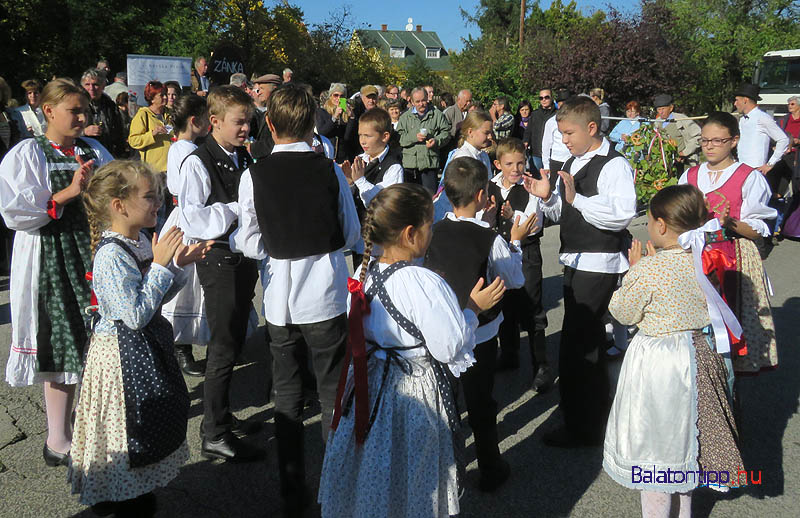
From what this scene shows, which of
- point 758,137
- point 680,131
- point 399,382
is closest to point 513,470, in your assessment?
point 399,382

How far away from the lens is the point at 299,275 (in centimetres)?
297

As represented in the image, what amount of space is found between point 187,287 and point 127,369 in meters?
1.99

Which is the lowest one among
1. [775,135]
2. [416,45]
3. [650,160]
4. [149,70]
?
[650,160]

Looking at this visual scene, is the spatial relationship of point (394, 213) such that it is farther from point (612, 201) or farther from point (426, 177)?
point (426, 177)

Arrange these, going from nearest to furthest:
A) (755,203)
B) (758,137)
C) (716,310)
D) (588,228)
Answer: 1. (716,310)
2. (588,228)
3. (755,203)
4. (758,137)

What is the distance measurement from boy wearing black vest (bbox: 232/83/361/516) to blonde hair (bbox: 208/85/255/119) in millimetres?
610

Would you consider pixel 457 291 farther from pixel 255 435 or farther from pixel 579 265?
pixel 255 435

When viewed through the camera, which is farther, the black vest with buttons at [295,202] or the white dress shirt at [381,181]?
the white dress shirt at [381,181]

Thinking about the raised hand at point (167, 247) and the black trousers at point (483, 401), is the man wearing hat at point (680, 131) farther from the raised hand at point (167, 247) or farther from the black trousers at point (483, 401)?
the raised hand at point (167, 247)

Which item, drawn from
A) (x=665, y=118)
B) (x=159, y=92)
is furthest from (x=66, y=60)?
(x=665, y=118)

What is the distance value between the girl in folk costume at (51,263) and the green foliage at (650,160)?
334 inches

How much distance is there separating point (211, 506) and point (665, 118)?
10786 mm

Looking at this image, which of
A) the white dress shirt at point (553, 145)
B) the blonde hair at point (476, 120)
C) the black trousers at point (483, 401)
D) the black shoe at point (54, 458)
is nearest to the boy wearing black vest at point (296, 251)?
the black trousers at point (483, 401)

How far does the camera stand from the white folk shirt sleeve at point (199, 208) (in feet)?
10.8
